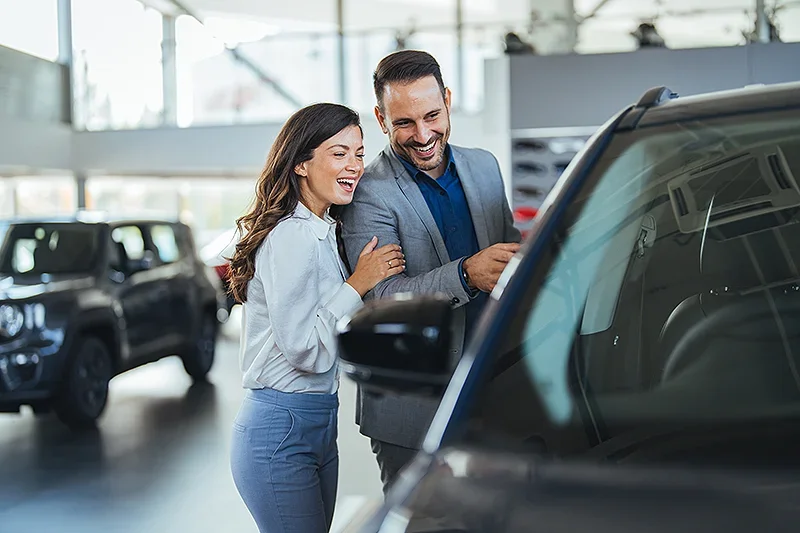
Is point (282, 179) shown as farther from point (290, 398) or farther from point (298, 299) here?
point (290, 398)

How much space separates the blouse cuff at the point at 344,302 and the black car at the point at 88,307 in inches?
181

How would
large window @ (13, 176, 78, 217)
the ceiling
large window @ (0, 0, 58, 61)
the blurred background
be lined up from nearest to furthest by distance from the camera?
the blurred background
the ceiling
large window @ (0, 0, 58, 61)
large window @ (13, 176, 78, 217)

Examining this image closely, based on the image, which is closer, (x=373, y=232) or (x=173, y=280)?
(x=373, y=232)

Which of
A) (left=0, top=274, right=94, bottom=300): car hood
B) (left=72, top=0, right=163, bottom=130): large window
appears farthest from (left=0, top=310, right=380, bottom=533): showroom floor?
(left=72, top=0, right=163, bottom=130): large window

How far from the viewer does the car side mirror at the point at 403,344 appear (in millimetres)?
1378

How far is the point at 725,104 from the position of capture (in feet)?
5.32

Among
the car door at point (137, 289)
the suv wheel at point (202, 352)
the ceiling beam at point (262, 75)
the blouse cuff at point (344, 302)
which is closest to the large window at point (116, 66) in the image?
the ceiling beam at point (262, 75)

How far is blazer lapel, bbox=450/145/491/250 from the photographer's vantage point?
2312 millimetres

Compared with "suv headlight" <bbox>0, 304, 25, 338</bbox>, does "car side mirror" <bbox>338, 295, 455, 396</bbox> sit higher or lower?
higher

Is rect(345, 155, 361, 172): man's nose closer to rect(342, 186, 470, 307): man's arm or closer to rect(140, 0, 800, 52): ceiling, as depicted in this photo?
rect(342, 186, 470, 307): man's arm

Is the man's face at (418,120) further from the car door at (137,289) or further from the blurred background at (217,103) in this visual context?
the car door at (137,289)

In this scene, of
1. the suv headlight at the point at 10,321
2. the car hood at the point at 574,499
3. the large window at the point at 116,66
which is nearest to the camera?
the car hood at the point at 574,499

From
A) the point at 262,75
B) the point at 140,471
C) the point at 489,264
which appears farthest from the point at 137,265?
the point at 262,75

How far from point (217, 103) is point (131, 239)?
282 inches
